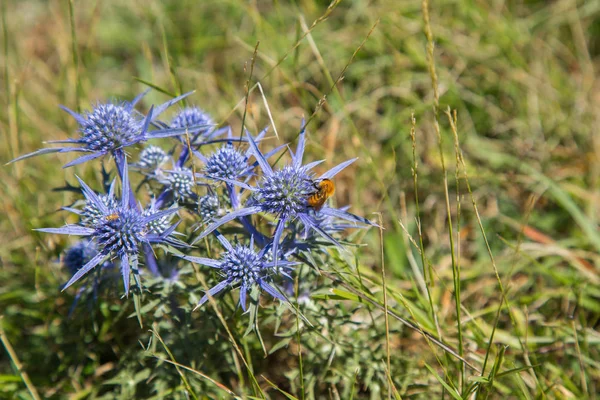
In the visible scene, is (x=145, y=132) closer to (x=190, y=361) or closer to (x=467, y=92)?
(x=190, y=361)

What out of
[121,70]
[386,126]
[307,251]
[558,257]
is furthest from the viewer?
[121,70]

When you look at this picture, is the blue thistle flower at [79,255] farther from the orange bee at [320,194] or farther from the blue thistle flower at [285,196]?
the orange bee at [320,194]

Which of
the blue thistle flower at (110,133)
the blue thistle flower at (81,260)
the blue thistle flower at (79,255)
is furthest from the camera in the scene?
the blue thistle flower at (79,255)

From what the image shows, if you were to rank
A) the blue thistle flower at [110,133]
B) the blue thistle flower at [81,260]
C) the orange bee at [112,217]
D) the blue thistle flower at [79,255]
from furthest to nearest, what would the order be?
the blue thistle flower at [79,255], the blue thistle flower at [81,260], the blue thistle flower at [110,133], the orange bee at [112,217]

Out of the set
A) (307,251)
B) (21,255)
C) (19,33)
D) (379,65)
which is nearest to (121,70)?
(19,33)

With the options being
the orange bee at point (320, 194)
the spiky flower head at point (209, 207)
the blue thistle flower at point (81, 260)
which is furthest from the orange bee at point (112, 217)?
the orange bee at point (320, 194)

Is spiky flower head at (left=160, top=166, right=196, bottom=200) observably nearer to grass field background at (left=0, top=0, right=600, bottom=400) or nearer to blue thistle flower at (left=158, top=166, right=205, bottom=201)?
blue thistle flower at (left=158, top=166, right=205, bottom=201)

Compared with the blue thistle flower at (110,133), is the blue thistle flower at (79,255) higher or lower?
lower

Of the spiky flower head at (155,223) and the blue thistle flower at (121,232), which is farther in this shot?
the spiky flower head at (155,223)
